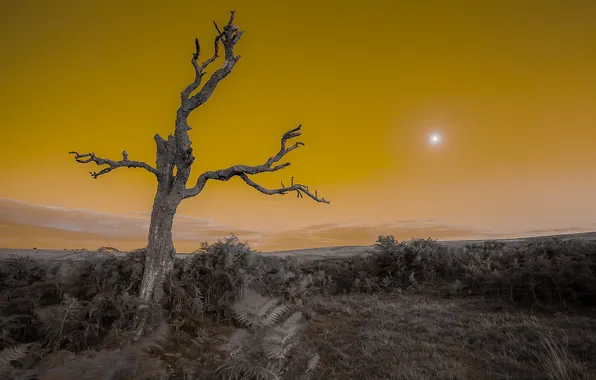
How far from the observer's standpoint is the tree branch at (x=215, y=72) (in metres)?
9.66

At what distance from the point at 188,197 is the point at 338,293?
875 cm

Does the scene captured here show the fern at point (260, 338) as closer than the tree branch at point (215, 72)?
Yes

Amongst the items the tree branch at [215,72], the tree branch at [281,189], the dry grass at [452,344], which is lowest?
the dry grass at [452,344]

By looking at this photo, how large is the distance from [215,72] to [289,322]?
828cm

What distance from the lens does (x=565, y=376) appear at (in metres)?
4.66

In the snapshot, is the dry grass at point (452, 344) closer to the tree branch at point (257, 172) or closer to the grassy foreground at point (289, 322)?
the grassy foreground at point (289, 322)

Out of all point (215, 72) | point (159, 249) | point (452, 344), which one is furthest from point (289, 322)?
point (215, 72)

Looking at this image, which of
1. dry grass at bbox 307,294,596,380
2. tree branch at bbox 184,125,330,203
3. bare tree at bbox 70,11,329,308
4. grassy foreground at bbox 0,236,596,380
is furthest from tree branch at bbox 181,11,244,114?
dry grass at bbox 307,294,596,380

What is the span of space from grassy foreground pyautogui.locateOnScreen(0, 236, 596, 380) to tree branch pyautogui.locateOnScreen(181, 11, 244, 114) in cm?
477

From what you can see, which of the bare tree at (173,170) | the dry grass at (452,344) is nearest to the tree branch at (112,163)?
the bare tree at (173,170)

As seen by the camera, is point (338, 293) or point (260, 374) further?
point (338, 293)

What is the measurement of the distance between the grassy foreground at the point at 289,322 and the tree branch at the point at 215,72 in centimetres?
477

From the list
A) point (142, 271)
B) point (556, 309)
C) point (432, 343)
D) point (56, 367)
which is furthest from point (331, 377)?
point (556, 309)

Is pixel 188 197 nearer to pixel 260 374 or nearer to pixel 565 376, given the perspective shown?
pixel 260 374
